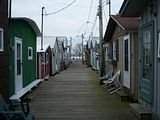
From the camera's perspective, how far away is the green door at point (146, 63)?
9492 millimetres

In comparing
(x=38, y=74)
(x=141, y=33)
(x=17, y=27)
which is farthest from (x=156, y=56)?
(x=38, y=74)

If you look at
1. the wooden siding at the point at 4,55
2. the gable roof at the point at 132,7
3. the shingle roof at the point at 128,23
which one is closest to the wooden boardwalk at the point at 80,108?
the wooden siding at the point at 4,55

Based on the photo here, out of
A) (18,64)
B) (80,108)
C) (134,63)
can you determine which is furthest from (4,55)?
(134,63)

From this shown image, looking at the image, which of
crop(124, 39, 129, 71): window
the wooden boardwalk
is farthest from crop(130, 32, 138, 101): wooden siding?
crop(124, 39, 129, 71): window

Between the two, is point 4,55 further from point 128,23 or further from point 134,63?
point 128,23

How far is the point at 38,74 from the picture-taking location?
23.8 metres

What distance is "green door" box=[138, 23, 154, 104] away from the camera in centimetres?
949

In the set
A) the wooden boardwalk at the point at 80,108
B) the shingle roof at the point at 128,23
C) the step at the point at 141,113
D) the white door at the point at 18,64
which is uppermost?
the shingle roof at the point at 128,23

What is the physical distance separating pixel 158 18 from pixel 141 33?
211cm

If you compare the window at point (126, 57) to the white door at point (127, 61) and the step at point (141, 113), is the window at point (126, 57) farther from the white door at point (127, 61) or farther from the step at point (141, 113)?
the step at point (141, 113)

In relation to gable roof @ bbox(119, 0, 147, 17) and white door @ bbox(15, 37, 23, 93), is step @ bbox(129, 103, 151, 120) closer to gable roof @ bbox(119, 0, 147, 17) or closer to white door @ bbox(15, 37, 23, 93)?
gable roof @ bbox(119, 0, 147, 17)

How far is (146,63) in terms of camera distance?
10.4 metres

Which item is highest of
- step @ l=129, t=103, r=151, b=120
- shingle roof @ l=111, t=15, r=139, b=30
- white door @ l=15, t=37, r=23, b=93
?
shingle roof @ l=111, t=15, r=139, b=30

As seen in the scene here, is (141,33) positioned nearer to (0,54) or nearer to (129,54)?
(129,54)
